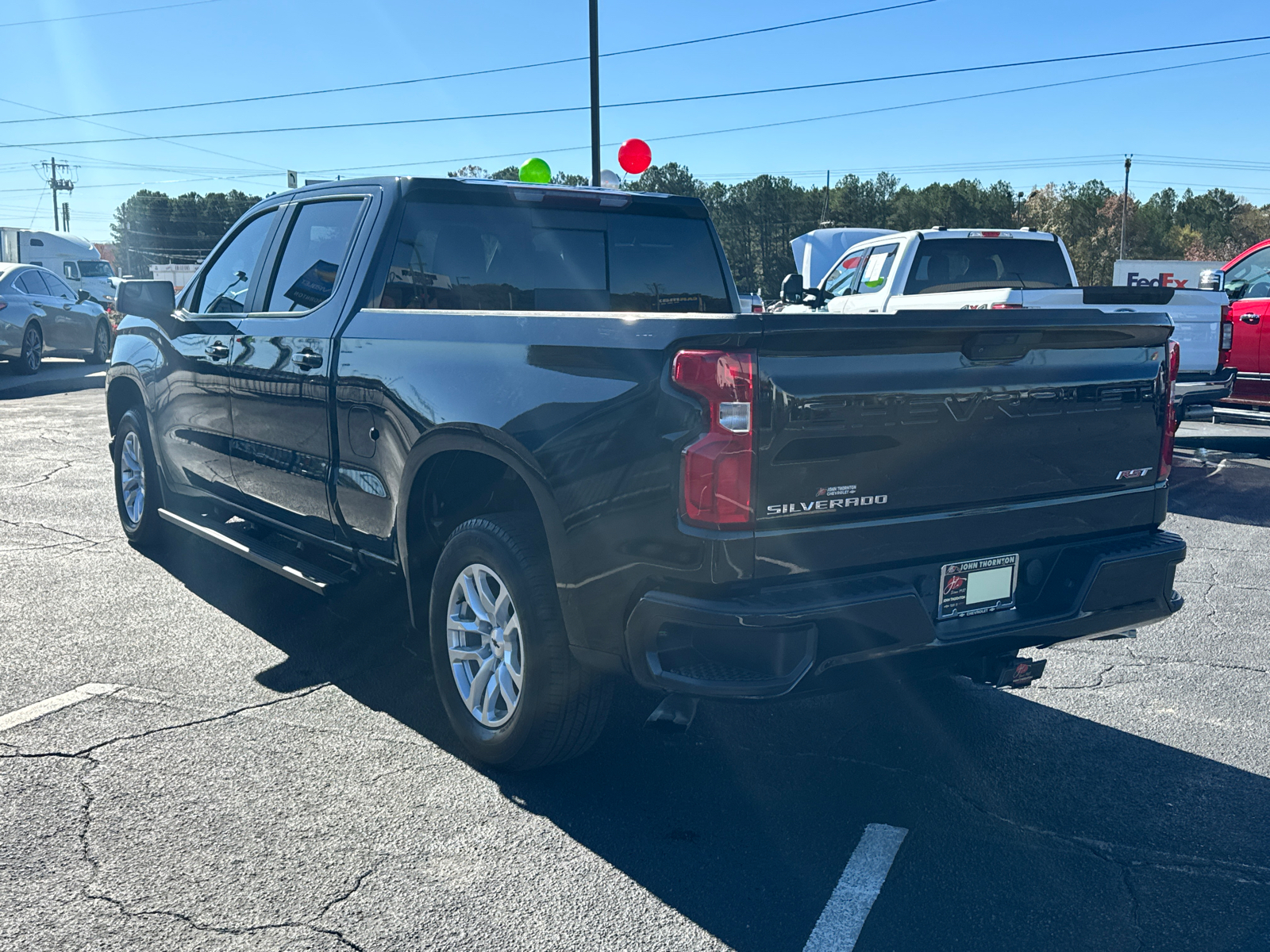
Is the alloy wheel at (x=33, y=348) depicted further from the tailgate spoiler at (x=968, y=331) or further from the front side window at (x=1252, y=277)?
the tailgate spoiler at (x=968, y=331)

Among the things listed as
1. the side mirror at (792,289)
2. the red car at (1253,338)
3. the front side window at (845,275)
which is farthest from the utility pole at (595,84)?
the red car at (1253,338)

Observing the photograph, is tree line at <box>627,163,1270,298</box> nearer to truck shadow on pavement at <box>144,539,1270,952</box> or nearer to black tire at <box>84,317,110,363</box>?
black tire at <box>84,317,110,363</box>

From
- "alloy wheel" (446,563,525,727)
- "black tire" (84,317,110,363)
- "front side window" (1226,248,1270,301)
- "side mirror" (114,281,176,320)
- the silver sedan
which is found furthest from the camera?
"black tire" (84,317,110,363)

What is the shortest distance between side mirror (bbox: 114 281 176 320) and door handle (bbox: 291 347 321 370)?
1.73m

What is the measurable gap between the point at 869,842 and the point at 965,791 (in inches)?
20.6

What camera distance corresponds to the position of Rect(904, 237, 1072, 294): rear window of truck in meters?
11.9

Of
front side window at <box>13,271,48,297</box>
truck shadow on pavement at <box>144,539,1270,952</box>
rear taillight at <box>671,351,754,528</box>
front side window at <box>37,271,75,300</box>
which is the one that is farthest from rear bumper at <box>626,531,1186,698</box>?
front side window at <box>37,271,75,300</box>

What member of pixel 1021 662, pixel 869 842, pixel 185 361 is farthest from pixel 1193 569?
pixel 185 361

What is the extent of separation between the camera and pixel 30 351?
62.5 feet

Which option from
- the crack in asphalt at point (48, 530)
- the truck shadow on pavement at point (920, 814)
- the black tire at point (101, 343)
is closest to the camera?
the truck shadow on pavement at point (920, 814)

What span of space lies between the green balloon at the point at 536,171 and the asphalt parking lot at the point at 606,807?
2947 millimetres

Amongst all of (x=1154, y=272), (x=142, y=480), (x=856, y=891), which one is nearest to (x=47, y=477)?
(x=142, y=480)

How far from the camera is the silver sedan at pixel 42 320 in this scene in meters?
18.4

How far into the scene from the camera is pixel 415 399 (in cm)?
389
